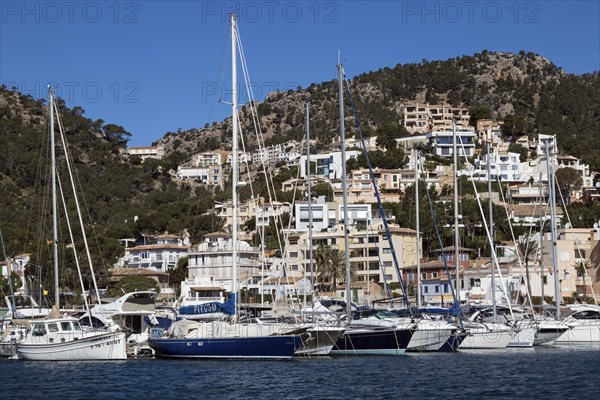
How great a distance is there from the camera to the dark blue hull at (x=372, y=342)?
144ft

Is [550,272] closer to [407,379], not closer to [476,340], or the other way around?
[476,340]

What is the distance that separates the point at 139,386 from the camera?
112 ft

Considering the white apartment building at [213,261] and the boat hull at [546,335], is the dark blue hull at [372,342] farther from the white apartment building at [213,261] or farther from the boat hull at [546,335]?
the white apartment building at [213,261]

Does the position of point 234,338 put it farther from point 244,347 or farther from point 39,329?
point 39,329

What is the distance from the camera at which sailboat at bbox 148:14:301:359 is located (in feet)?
132

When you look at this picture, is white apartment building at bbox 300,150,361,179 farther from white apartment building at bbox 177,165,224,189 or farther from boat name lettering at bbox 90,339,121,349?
boat name lettering at bbox 90,339,121,349

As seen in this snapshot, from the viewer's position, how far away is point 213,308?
4222cm

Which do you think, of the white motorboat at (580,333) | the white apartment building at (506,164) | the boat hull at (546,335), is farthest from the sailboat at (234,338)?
the white apartment building at (506,164)

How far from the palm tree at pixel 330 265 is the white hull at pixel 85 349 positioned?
1715 inches

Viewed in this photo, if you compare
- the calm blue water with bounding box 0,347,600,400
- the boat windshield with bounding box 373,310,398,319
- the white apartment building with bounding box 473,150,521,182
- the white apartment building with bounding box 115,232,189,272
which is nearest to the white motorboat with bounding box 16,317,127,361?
the calm blue water with bounding box 0,347,600,400

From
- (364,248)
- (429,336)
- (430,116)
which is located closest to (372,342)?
(429,336)

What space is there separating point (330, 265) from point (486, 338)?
123 ft

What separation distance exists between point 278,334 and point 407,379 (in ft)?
22.1

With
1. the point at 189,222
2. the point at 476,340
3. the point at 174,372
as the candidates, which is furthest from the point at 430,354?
the point at 189,222
